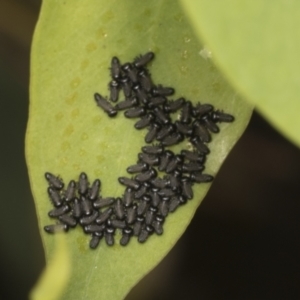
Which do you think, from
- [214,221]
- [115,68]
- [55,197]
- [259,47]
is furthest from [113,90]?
[214,221]

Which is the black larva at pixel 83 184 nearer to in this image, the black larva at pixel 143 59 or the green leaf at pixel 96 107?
the green leaf at pixel 96 107

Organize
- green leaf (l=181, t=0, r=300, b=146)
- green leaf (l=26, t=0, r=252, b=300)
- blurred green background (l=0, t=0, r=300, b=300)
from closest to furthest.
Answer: green leaf (l=181, t=0, r=300, b=146)
green leaf (l=26, t=0, r=252, b=300)
blurred green background (l=0, t=0, r=300, b=300)

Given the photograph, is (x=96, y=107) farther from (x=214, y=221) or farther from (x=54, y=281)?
(x=214, y=221)

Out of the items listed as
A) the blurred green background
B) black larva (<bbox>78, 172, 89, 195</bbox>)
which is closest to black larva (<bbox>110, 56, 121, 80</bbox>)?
black larva (<bbox>78, 172, 89, 195</bbox>)

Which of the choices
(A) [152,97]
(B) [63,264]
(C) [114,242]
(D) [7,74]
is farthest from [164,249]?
(D) [7,74]

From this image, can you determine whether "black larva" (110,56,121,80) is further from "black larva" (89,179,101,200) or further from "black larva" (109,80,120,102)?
"black larva" (89,179,101,200)

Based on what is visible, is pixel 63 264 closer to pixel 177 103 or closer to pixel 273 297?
pixel 177 103
